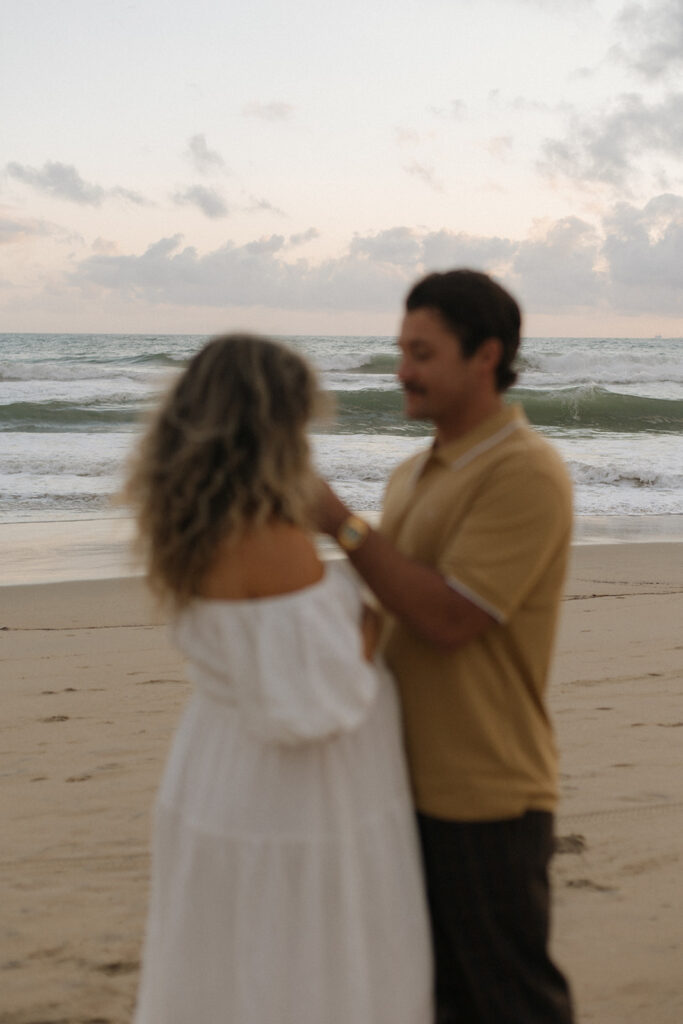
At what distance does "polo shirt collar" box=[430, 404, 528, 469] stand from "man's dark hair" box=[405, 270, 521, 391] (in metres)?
0.14

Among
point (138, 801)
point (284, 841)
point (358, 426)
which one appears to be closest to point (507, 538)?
point (284, 841)

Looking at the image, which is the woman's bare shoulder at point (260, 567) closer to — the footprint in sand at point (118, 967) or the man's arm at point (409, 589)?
the man's arm at point (409, 589)

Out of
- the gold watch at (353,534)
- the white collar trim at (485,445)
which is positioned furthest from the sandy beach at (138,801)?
the white collar trim at (485,445)

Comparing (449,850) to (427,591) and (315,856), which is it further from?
(427,591)

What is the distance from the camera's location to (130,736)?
4.98m

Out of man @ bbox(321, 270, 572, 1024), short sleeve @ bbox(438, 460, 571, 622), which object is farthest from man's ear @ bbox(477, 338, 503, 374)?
short sleeve @ bbox(438, 460, 571, 622)

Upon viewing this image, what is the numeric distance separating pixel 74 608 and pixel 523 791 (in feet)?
18.9

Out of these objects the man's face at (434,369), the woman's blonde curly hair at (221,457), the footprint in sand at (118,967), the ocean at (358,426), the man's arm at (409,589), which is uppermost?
the man's face at (434,369)

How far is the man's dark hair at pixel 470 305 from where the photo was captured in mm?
2047

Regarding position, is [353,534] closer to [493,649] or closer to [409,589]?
[409,589]

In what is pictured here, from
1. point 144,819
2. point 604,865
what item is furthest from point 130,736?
point 604,865

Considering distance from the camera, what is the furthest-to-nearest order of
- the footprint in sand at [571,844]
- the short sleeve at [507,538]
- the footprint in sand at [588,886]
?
the footprint in sand at [571,844], the footprint in sand at [588,886], the short sleeve at [507,538]

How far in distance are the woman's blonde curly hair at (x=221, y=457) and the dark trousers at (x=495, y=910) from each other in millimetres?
722

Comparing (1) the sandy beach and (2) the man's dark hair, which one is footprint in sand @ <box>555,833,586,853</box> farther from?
(2) the man's dark hair
